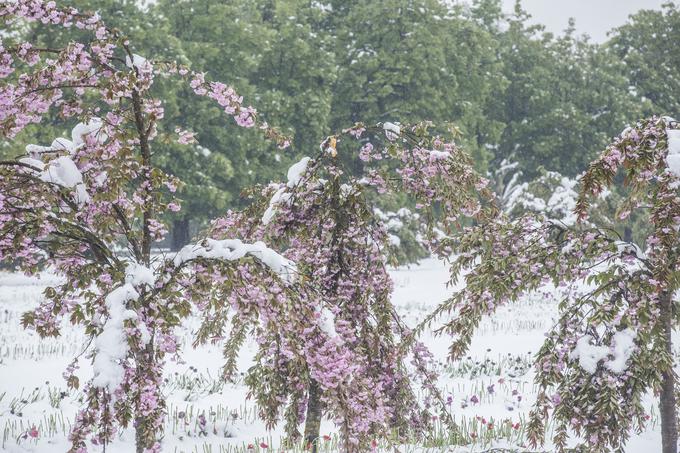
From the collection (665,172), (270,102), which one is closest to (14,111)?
(665,172)

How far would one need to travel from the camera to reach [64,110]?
182 inches

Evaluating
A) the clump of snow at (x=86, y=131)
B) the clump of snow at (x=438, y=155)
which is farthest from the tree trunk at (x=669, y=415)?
the clump of snow at (x=86, y=131)

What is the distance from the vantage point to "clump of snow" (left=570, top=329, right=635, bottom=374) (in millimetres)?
4470

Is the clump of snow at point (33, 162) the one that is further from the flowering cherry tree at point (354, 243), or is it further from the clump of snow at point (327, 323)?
the clump of snow at point (327, 323)

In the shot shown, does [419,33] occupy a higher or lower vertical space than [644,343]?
higher

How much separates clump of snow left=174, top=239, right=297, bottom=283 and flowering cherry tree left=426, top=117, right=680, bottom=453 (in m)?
1.36

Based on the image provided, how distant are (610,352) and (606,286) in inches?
16.9

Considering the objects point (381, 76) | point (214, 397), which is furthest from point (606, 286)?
point (381, 76)

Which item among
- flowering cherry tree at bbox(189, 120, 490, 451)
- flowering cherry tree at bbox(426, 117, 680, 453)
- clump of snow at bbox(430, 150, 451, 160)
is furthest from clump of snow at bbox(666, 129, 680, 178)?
clump of snow at bbox(430, 150, 451, 160)

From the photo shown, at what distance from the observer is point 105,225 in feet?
14.5

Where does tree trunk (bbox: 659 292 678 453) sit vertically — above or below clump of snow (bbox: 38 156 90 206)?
below

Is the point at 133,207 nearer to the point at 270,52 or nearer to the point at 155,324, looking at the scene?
the point at 155,324

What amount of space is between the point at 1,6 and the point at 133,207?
1377 millimetres

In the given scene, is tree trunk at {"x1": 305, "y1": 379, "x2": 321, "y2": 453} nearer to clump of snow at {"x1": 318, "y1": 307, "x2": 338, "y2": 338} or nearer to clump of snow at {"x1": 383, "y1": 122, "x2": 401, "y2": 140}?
clump of snow at {"x1": 318, "y1": 307, "x2": 338, "y2": 338}
